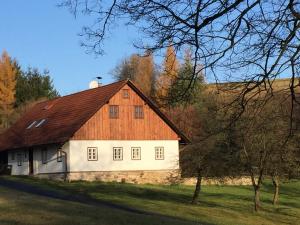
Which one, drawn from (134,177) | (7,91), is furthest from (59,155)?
(7,91)

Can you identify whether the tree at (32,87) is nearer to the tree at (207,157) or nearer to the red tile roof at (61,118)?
the red tile roof at (61,118)

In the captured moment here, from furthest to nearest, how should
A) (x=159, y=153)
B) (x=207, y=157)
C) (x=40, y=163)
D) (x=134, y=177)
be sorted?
(x=159, y=153)
(x=40, y=163)
(x=134, y=177)
(x=207, y=157)

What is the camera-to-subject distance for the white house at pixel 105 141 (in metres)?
42.5

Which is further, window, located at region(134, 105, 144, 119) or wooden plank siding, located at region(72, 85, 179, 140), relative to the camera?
window, located at region(134, 105, 144, 119)

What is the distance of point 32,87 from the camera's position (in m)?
71.9

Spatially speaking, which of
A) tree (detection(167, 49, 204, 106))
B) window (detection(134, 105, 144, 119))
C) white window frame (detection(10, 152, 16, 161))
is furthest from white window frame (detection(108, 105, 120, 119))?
tree (detection(167, 49, 204, 106))

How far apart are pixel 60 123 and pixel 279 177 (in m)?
20.0

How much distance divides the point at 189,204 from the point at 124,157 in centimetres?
1475

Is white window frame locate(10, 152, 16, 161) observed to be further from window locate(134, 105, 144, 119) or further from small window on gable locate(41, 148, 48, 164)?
window locate(134, 105, 144, 119)

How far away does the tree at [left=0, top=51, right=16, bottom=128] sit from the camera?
69.6 metres

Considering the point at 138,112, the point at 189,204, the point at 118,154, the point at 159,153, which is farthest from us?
the point at 159,153

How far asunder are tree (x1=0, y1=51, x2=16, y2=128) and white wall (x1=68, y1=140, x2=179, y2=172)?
28.8 metres

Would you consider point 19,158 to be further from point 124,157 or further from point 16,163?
point 124,157

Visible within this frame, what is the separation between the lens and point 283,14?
8.73m
